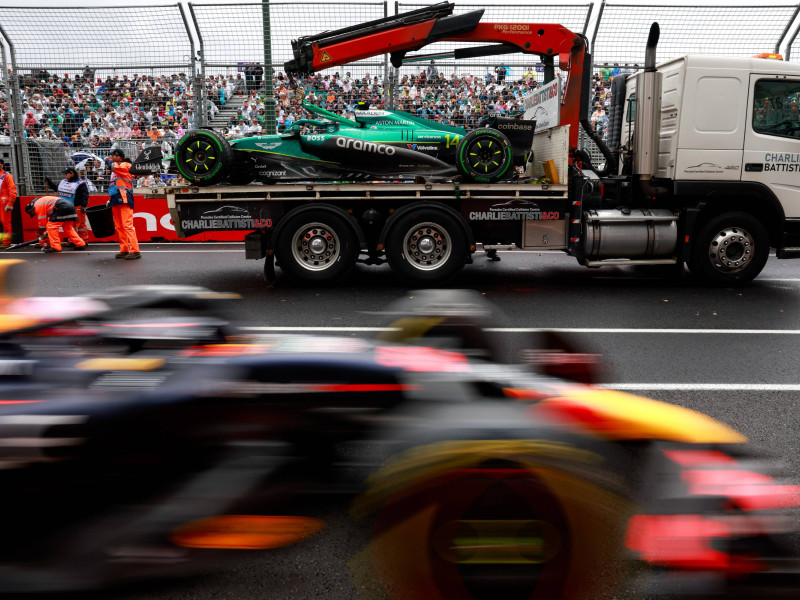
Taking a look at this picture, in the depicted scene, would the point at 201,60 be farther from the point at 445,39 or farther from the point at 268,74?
the point at 445,39

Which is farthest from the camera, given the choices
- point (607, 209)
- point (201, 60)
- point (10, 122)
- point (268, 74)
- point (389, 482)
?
point (10, 122)

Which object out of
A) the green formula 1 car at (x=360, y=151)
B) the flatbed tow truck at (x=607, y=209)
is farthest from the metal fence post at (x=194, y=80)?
the flatbed tow truck at (x=607, y=209)

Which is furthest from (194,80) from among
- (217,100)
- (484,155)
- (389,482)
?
(389,482)

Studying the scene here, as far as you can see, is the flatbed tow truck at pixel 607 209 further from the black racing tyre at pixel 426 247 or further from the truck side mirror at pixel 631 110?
the truck side mirror at pixel 631 110

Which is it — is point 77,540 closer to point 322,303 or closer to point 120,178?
point 322,303

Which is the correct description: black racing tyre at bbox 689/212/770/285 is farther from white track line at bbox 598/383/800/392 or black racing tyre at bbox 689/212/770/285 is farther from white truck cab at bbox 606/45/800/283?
white track line at bbox 598/383/800/392

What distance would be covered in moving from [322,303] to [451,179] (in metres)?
2.63

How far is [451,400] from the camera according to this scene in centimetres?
209

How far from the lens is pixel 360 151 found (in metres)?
9.00

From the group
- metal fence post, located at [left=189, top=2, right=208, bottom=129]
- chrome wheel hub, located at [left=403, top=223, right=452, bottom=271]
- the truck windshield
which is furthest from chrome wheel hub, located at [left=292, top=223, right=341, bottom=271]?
metal fence post, located at [left=189, top=2, right=208, bottom=129]

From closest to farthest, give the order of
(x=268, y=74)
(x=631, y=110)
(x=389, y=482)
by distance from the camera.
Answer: (x=389, y=482) → (x=631, y=110) → (x=268, y=74)

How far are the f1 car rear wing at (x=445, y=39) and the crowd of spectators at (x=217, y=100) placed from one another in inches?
114

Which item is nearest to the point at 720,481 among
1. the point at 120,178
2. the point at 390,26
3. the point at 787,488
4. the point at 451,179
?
the point at 787,488

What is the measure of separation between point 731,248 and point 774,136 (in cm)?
146
